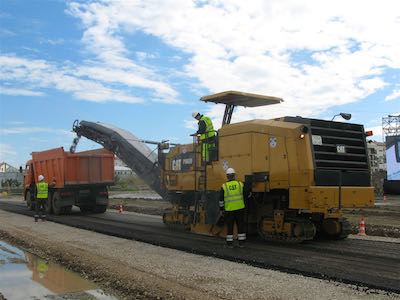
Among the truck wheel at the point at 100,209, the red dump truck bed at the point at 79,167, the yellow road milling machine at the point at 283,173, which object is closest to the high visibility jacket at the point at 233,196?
the yellow road milling machine at the point at 283,173

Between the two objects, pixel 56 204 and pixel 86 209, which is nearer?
pixel 56 204

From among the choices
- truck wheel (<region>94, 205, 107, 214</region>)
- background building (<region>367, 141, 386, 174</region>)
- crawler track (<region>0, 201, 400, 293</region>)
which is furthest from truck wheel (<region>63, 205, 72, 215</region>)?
background building (<region>367, 141, 386, 174</region>)

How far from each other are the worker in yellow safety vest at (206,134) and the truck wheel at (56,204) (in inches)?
412

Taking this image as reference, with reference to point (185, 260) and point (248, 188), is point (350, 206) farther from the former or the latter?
point (185, 260)

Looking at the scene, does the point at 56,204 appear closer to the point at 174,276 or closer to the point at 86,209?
the point at 86,209

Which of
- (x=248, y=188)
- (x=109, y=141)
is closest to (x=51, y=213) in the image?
(x=109, y=141)

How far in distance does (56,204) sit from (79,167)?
196 cm

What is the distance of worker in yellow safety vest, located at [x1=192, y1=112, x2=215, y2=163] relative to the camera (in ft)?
43.3

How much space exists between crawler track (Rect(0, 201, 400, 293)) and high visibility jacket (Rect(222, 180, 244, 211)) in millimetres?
940

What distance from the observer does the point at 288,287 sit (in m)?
7.09

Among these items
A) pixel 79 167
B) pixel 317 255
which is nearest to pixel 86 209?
pixel 79 167

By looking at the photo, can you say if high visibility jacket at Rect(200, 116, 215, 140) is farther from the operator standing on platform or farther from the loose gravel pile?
the loose gravel pile

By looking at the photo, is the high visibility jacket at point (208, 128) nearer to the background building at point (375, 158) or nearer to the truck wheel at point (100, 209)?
the background building at point (375, 158)

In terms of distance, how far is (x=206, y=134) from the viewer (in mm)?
13258
